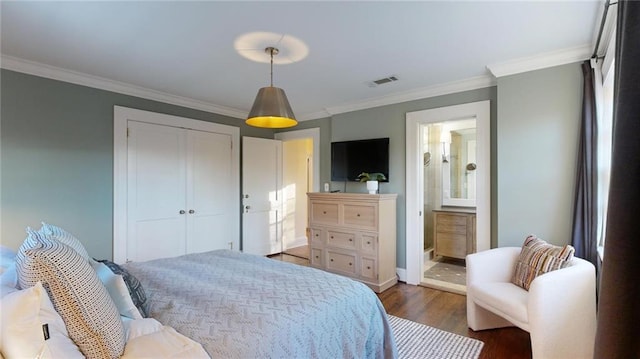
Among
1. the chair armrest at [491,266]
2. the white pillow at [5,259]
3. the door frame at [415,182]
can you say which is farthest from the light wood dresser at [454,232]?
the white pillow at [5,259]

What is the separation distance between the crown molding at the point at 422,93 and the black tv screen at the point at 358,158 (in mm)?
483

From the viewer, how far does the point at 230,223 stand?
15.3ft

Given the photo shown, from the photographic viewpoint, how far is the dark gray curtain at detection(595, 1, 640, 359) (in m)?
0.57

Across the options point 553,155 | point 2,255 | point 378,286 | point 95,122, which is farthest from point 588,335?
point 95,122

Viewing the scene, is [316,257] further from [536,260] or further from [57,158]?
[57,158]

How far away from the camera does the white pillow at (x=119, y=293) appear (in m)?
1.35

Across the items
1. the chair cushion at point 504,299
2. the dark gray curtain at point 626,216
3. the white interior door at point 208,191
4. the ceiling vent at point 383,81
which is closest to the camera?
the dark gray curtain at point 626,216

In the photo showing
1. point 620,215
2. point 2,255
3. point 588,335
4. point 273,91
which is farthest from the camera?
point 273,91

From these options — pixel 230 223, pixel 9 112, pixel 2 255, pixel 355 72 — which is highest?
pixel 355 72

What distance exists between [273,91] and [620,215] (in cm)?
209

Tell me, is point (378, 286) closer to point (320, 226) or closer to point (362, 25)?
point (320, 226)

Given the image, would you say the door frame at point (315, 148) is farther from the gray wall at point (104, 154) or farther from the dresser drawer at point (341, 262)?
the gray wall at point (104, 154)

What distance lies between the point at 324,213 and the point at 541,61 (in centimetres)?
274

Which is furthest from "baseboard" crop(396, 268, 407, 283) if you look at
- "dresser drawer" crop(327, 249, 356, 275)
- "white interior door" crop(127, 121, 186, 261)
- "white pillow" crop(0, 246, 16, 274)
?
"white pillow" crop(0, 246, 16, 274)
